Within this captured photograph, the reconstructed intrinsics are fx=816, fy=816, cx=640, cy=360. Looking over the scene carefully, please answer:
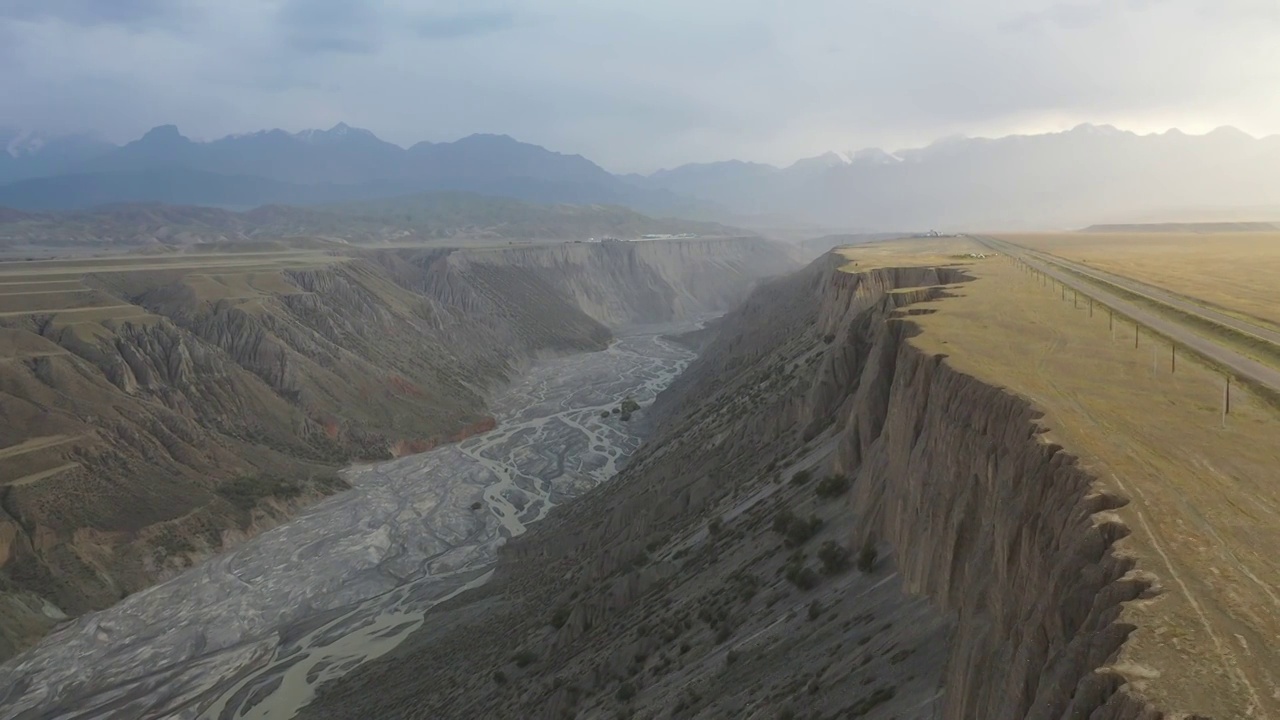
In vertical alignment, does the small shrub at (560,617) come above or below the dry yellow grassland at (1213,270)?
below

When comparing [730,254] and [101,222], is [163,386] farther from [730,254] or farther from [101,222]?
[101,222]

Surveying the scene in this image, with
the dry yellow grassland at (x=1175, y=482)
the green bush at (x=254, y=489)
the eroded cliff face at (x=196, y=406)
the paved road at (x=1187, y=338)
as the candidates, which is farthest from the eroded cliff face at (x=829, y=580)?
the green bush at (x=254, y=489)

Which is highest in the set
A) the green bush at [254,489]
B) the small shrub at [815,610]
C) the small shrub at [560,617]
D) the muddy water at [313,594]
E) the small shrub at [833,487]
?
the small shrub at [833,487]

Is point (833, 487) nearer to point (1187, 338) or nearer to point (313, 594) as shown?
point (1187, 338)

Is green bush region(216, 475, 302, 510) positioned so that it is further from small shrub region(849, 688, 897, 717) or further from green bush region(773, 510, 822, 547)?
small shrub region(849, 688, 897, 717)

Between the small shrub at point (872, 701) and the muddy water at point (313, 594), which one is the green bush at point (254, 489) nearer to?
the muddy water at point (313, 594)

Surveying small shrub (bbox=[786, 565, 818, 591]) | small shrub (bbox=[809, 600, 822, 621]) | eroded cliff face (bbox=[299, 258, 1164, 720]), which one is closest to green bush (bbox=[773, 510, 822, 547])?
eroded cliff face (bbox=[299, 258, 1164, 720])

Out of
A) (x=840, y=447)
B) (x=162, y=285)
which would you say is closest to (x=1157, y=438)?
(x=840, y=447)
